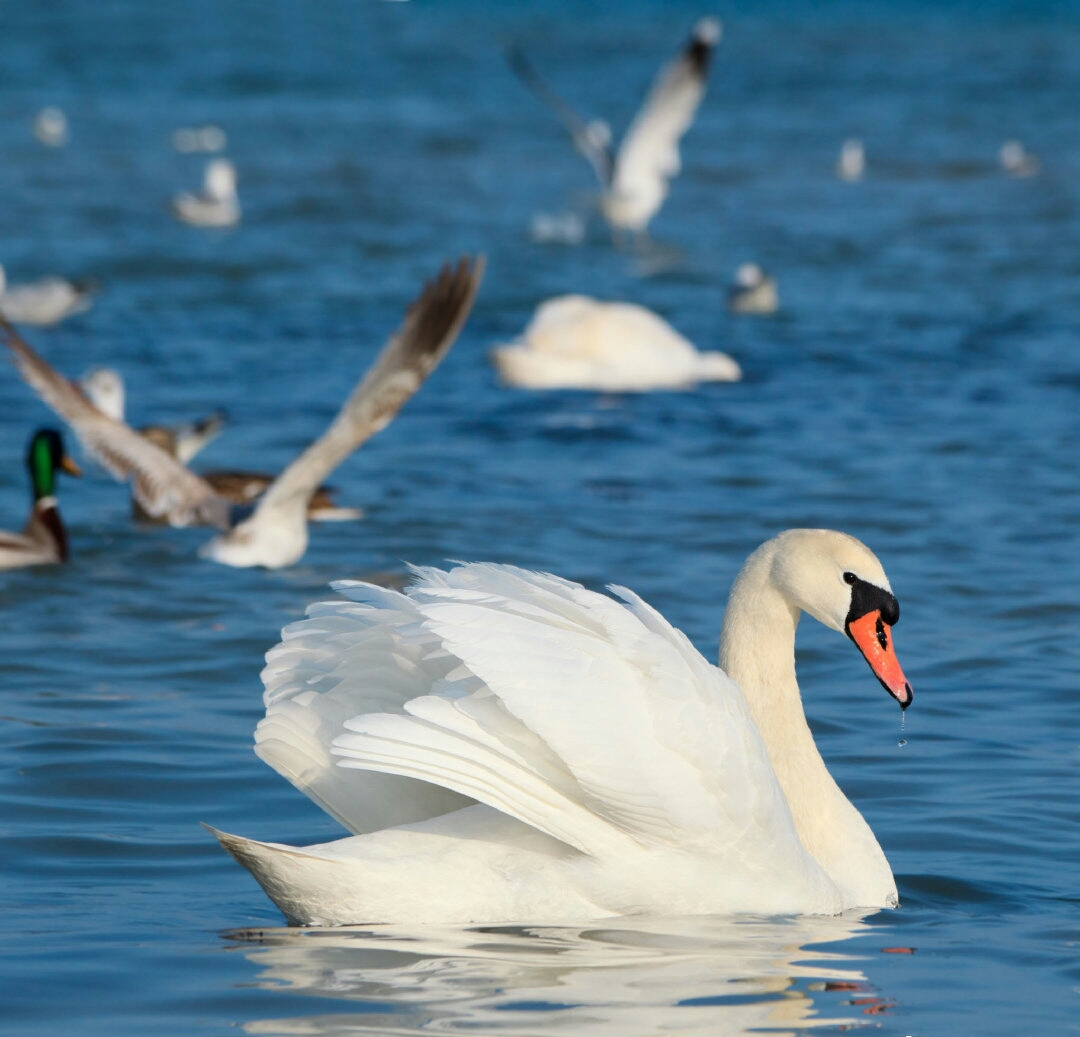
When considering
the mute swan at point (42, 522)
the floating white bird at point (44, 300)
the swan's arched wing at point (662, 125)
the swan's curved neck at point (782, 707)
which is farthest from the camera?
the swan's arched wing at point (662, 125)

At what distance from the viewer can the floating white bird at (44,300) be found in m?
15.5

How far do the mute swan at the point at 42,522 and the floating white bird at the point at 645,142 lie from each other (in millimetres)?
12162

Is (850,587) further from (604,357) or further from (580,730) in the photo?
(604,357)

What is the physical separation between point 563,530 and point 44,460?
2.50 m

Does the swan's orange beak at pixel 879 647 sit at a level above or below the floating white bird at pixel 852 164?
below

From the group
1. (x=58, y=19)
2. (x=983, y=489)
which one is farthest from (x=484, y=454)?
(x=58, y=19)

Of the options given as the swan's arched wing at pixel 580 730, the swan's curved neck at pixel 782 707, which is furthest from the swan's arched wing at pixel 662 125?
the swan's arched wing at pixel 580 730

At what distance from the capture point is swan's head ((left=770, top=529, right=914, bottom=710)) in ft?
16.3

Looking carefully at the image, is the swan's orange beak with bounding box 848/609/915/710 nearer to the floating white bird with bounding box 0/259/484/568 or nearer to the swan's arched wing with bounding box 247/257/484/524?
the floating white bird with bounding box 0/259/484/568

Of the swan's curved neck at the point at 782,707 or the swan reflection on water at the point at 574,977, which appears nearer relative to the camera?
the swan reflection on water at the point at 574,977

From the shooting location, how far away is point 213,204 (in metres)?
22.2

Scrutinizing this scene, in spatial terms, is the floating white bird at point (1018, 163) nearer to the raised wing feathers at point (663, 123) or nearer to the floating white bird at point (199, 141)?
the raised wing feathers at point (663, 123)

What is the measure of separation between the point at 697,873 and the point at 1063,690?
2932mm

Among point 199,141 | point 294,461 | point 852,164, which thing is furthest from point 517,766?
point 199,141
